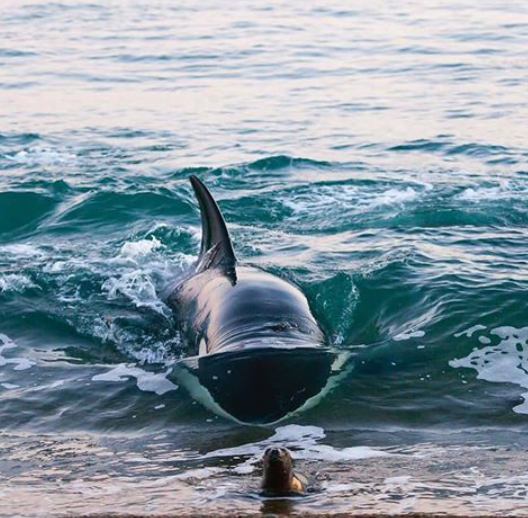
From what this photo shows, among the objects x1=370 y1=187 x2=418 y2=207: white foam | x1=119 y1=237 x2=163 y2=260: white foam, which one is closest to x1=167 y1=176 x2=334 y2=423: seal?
x1=119 y1=237 x2=163 y2=260: white foam

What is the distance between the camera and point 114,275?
45.0 feet

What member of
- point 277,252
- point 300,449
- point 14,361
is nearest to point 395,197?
point 277,252

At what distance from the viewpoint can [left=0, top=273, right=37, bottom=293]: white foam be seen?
43.5 ft

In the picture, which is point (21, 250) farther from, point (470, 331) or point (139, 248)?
point (470, 331)

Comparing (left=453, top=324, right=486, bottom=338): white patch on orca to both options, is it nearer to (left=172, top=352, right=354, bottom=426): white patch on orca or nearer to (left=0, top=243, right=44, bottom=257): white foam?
(left=172, top=352, right=354, bottom=426): white patch on orca

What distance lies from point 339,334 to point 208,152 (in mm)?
8202

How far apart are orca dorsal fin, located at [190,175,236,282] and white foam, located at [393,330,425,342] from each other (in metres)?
1.62

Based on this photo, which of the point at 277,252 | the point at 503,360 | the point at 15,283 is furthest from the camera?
the point at 277,252

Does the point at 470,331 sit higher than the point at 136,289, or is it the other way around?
the point at 470,331

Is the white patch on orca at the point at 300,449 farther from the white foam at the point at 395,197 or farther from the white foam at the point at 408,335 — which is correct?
the white foam at the point at 395,197

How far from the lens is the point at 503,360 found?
423 inches

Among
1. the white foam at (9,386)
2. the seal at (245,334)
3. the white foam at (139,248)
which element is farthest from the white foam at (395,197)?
the white foam at (9,386)

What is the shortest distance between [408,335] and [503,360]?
959 millimetres

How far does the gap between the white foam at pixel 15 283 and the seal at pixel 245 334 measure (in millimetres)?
1677
